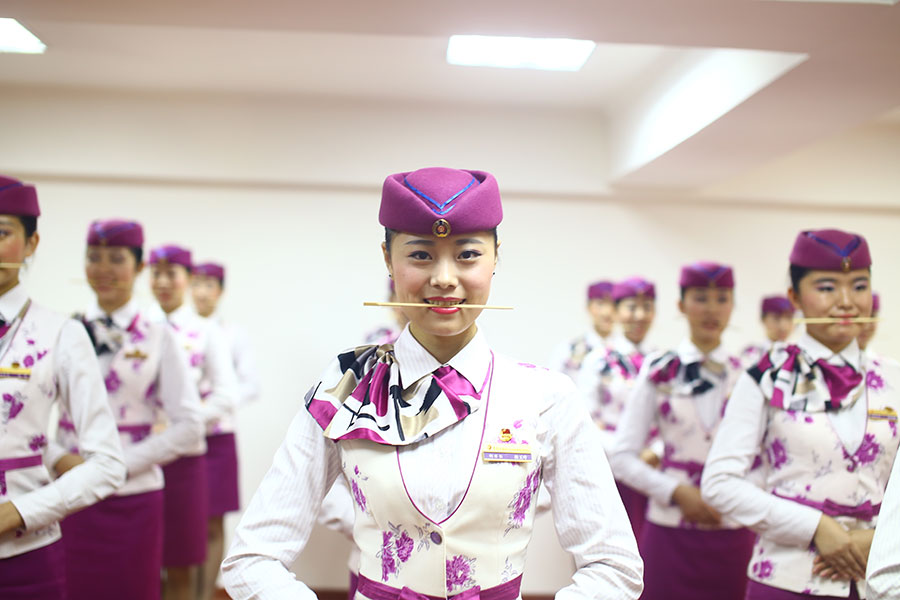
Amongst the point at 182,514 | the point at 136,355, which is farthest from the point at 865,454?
the point at 182,514

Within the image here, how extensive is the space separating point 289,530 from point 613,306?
3.68 meters

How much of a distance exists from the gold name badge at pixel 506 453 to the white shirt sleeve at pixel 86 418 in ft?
4.23

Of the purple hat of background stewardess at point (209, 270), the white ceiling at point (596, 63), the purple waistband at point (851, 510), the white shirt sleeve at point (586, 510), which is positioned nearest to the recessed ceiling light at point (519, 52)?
the white ceiling at point (596, 63)

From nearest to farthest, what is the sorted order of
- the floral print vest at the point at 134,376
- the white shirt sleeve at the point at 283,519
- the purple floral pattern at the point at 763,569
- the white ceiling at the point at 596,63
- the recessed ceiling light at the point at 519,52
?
the white shirt sleeve at the point at 283,519
the purple floral pattern at the point at 763,569
the white ceiling at the point at 596,63
the floral print vest at the point at 134,376
the recessed ceiling light at the point at 519,52

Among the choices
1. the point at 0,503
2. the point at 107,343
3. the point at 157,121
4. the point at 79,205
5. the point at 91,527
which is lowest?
the point at 91,527

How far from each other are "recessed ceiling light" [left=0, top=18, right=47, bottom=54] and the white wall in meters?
1.54

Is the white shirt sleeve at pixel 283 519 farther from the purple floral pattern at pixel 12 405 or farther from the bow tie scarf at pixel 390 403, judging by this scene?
the purple floral pattern at pixel 12 405

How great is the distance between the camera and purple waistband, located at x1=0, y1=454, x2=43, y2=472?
217cm

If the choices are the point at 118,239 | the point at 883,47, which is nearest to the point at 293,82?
the point at 118,239

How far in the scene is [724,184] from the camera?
18.2 ft

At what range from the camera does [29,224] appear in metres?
2.35

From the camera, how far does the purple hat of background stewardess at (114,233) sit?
3.21 metres

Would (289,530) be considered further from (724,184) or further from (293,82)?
(724,184)

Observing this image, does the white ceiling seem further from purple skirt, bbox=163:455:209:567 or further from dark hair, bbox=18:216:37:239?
purple skirt, bbox=163:455:209:567
